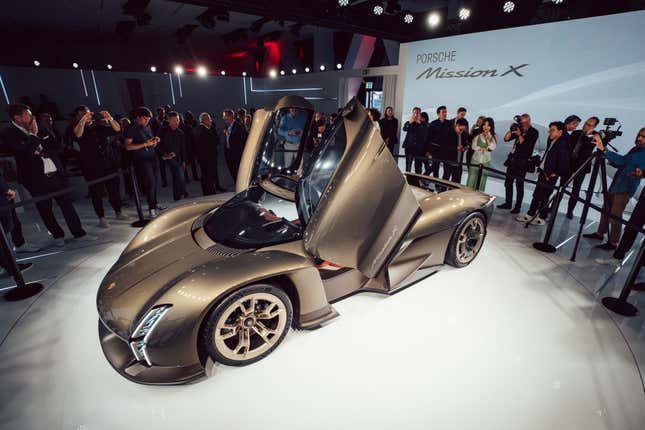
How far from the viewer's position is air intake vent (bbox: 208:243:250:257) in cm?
221

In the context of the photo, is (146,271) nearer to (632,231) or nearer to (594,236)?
(632,231)

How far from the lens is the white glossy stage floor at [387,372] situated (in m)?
1.92

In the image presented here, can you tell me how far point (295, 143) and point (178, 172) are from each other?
368 centimetres

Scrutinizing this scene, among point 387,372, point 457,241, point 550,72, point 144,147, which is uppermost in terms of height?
point 550,72

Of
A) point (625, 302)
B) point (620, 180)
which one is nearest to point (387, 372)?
point (625, 302)

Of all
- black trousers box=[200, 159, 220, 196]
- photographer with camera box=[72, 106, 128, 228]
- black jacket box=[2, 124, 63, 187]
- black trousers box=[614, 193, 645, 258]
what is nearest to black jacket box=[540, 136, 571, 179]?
black trousers box=[614, 193, 645, 258]

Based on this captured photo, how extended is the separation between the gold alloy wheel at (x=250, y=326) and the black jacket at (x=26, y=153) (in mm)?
3693

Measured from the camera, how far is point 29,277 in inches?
133

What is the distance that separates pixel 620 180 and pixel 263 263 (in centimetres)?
489

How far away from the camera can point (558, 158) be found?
192 inches

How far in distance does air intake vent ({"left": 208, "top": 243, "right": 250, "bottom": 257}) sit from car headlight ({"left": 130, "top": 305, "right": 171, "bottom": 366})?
0.50 meters

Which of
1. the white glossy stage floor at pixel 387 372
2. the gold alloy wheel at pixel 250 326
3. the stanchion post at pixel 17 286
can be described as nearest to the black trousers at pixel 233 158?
the white glossy stage floor at pixel 387 372

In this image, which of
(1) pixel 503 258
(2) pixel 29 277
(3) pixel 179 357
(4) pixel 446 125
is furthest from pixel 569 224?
(2) pixel 29 277

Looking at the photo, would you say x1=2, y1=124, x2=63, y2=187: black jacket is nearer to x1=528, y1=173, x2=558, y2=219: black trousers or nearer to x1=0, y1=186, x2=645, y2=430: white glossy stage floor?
x1=0, y1=186, x2=645, y2=430: white glossy stage floor
